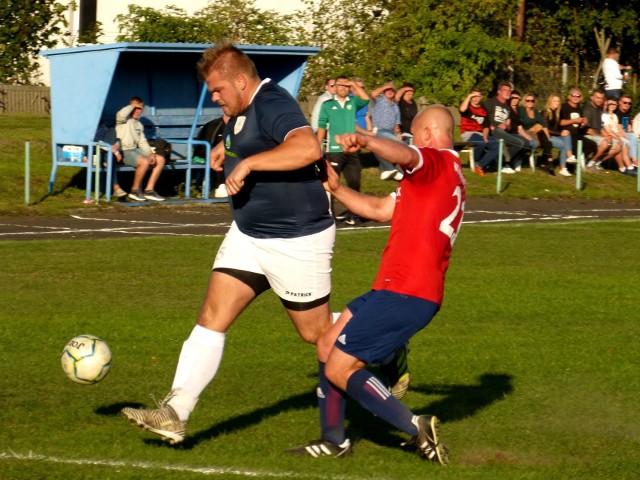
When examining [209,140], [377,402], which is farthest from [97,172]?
[377,402]

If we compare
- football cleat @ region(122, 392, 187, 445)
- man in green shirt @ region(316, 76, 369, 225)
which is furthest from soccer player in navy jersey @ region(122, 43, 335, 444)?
man in green shirt @ region(316, 76, 369, 225)

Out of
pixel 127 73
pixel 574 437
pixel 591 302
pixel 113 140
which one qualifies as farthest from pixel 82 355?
pixel 127 73

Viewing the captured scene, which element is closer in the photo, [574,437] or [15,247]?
[574,437]

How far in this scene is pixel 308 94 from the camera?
107 feet

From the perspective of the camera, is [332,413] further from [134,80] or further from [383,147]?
[134,80]

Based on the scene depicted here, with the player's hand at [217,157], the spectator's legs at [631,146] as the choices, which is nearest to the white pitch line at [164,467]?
the player's hand at [217,157]

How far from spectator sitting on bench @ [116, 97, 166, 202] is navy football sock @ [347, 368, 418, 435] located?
13922 mm

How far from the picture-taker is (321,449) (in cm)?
650

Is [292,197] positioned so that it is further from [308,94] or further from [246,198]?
[308,94]

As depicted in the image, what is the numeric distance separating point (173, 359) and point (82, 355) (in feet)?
6.44

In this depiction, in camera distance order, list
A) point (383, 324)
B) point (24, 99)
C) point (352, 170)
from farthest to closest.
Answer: point (24, 99)
point (352, 170)
point (383, 324)

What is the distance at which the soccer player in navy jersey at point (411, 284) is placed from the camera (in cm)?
621

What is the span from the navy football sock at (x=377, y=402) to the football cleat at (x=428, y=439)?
0.04 meters

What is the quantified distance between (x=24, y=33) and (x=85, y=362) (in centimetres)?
2571
